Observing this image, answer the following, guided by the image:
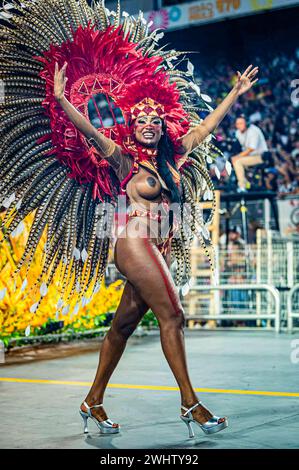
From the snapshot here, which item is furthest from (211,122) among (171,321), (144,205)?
(171,321)

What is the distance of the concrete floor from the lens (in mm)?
4059

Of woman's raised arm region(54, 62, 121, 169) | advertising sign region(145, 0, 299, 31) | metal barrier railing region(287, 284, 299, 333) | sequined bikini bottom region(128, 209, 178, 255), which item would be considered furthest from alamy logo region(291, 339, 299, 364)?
advertising sign region(145, 0, 299, 31)

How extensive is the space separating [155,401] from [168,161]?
6.38 ft

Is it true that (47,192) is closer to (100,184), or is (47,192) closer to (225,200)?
(100,184)

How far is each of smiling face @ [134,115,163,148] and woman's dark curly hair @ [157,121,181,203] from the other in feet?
0.24

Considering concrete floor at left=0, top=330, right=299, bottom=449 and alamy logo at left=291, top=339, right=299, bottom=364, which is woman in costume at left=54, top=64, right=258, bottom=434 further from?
alamy logo at left=291, top=339, right=299, bottom=364

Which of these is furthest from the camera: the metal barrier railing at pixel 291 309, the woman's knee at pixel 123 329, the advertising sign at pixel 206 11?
the advertising sign at pixel 206 11

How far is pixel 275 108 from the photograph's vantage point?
54.3 ft

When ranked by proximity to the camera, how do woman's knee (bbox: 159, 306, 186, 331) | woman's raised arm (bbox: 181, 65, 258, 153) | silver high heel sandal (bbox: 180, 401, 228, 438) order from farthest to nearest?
1. woman's raised arm (bbox: 181, 65, 258, 153)
2. woman's knee (bbox: 159, 306, 186, 331)
3. silver high heel sandal (bbox: 180, 401, 228, 438)

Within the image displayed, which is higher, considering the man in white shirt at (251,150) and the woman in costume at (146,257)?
the man in white shirt at (251,150)

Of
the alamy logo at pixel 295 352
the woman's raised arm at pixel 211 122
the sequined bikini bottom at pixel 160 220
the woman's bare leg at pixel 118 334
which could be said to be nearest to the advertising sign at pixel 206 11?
the alamy logo at pixel 295 352

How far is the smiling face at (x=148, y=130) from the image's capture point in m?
4.30

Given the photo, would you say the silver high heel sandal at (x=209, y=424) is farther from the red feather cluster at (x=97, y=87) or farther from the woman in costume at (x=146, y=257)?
the red feather cluster at (x=97, y=87)
